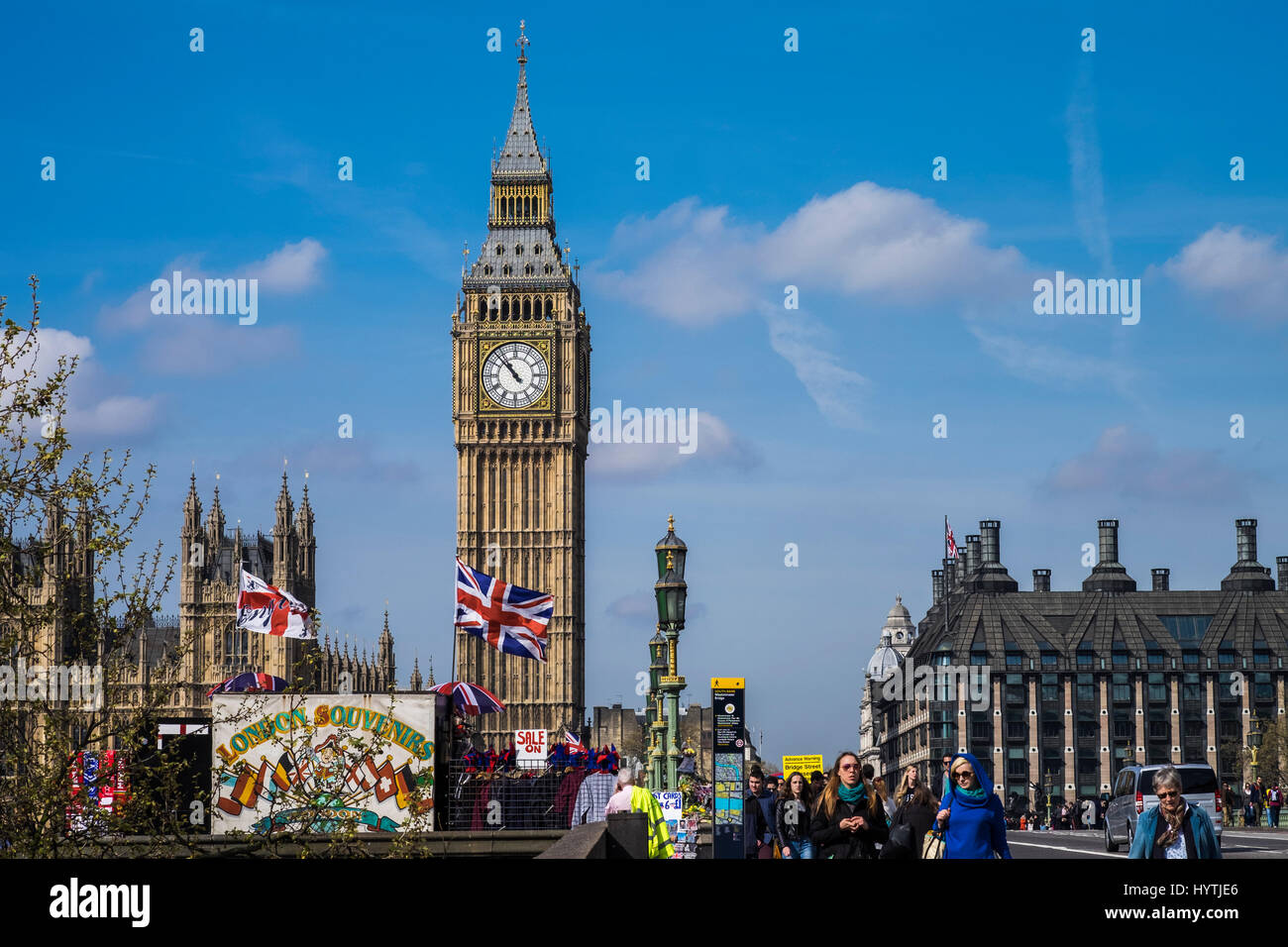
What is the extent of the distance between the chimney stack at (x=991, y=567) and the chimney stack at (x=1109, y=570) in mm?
6658

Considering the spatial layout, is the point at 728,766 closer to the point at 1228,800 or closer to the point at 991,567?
the point at 1228,800

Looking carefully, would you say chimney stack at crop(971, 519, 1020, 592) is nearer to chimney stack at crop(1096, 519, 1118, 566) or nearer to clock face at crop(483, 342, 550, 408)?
chimney stack at crop(1096, 519, 1118, 566)

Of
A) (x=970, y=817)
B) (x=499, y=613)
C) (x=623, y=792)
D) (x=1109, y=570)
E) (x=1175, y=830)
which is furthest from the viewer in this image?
(x=1109, y=570)

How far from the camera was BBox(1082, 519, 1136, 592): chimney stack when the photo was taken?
15188 cm

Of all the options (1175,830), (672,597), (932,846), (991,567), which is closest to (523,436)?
(991,567)

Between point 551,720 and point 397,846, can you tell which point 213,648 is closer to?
point 551,720

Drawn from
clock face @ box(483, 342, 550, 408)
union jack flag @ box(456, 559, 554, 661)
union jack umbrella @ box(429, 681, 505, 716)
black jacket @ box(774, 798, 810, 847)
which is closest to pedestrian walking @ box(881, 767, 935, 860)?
black jacket @ box(774, 798, 810, 847)

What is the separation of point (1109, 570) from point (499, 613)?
122730 mm

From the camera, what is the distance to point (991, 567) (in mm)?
155875

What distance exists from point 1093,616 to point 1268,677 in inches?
556

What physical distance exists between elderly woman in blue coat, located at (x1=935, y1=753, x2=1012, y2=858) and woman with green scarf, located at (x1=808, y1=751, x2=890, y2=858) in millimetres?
904

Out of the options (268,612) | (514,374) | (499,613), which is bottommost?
(499,613)

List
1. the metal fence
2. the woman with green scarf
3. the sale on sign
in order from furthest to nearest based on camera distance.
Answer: the sale on sign, the metal fence, the woman with green scarf
